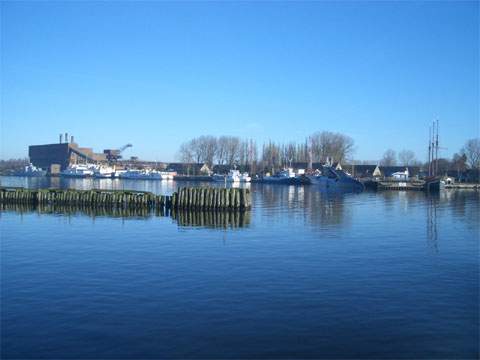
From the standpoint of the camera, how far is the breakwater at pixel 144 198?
136ft

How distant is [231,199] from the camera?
41.5 meters

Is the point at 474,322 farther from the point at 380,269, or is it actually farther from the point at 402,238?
the point at 402,238

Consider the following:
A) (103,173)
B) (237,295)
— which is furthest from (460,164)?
(237,295)

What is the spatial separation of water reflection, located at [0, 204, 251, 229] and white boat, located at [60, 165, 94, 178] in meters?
115

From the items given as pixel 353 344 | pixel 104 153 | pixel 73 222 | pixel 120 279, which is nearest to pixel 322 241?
pixel 120 279

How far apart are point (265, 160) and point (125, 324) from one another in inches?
5741

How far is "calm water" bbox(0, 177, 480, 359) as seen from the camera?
1104 centimetres

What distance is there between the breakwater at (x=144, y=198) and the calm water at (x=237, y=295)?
43.5 feet

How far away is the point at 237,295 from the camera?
14922 millimetres

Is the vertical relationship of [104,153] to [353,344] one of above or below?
above

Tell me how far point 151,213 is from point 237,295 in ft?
85.1

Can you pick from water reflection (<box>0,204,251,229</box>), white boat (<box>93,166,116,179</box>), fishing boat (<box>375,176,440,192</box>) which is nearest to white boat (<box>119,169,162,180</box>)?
white boat (<box>93,166,116,179</box>)

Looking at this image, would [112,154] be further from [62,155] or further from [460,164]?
[460,164]

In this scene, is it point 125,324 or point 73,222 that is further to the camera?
point 73,222
